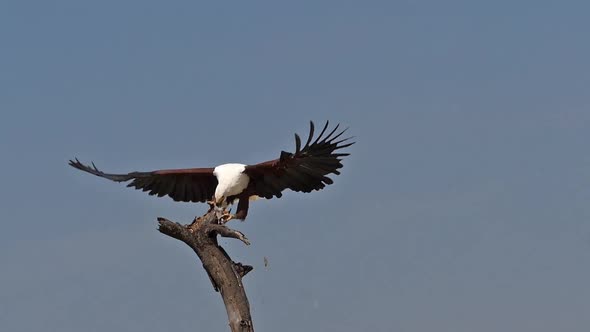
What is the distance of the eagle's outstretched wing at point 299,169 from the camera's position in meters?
14.3

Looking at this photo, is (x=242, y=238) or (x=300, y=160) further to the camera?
(x=300, y=160)

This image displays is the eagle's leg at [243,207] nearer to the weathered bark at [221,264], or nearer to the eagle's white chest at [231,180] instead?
the eagle's white chest at [231,180]

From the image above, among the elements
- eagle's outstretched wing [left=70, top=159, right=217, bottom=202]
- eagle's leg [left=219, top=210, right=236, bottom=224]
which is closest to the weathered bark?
eagle's leg [left=219, top=210, right=236, bottom=224]

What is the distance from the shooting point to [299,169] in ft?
48.1

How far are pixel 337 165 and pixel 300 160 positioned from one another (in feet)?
1.55

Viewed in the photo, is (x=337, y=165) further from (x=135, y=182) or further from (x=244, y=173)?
(x=135, y=182)

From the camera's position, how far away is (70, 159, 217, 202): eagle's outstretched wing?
15453 mm

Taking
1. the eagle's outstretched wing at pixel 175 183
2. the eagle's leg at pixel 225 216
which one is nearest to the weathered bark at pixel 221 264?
the eagle's leg at pixel 225 216

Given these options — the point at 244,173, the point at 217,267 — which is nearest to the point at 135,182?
the point at 244,173

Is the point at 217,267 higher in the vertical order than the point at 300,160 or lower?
lower

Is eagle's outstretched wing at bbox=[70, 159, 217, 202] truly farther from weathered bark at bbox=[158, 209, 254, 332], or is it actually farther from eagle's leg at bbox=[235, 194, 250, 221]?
weathered bark at bbox=[158, 209, 254, 332]

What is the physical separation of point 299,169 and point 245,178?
2.29ft

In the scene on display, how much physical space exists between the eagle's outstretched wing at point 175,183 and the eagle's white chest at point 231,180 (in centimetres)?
64

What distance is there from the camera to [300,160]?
14.5 m
